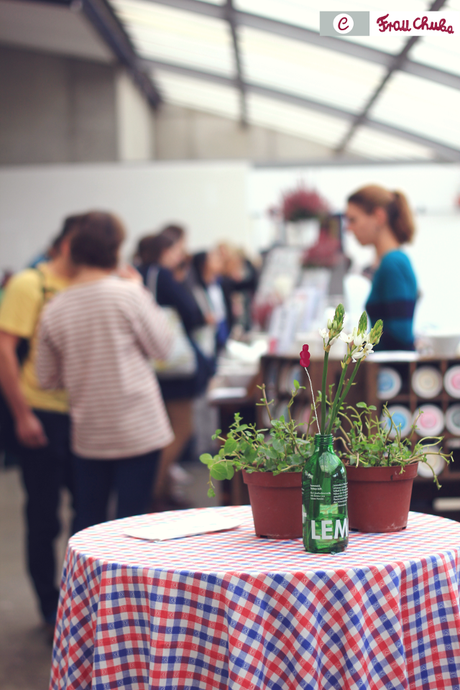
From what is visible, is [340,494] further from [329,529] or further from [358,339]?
[358,339]

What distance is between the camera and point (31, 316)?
300cm

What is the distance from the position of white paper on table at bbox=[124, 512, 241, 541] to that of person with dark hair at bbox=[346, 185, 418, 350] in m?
1.47

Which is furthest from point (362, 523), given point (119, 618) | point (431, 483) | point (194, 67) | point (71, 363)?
point (194, 67)

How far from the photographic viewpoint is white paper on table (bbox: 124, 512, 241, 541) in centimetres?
165

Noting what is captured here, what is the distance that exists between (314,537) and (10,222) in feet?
25.1

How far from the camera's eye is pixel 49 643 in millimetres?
3027

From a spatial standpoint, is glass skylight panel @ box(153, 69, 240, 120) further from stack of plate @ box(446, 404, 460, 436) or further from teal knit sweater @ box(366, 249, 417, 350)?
stack of plate @ box(446, 404, 460, 436)

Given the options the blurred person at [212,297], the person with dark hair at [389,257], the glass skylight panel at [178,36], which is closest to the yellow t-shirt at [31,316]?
the person with dark hair at [389,257]

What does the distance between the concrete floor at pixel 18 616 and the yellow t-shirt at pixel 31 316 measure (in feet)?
2.88

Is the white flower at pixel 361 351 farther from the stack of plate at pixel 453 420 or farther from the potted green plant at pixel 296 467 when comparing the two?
the stack of plate at pixel 453 420

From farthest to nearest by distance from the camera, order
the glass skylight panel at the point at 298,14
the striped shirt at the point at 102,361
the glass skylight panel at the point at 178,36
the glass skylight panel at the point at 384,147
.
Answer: the glass skylight panel at the point at 384,147 → the glass skylight panel at the point at 178,36 → the glass skylight panel at the point at 298,14 → the striped shirt at the point at 102,361

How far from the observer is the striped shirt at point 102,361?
2746 mm

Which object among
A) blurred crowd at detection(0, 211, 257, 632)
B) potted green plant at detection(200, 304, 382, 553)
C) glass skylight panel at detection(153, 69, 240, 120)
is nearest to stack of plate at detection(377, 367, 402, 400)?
blurred crowd at detection(0, 211, 257, 632)

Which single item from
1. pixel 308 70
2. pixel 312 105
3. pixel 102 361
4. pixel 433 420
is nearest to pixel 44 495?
pixel 102 361
